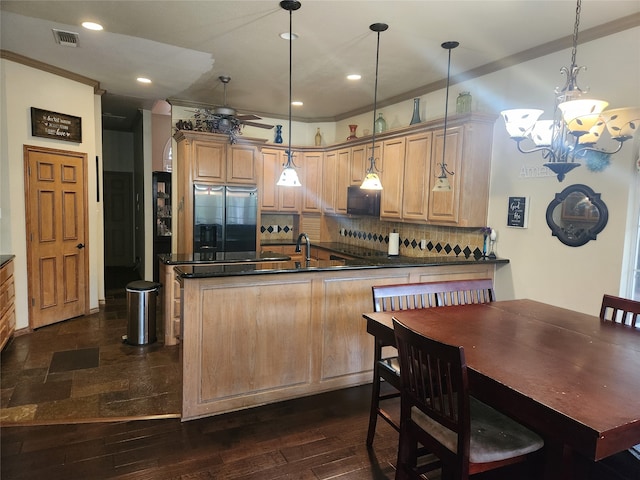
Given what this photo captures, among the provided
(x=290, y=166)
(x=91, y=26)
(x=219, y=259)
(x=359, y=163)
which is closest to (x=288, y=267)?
(x=290, y=166)

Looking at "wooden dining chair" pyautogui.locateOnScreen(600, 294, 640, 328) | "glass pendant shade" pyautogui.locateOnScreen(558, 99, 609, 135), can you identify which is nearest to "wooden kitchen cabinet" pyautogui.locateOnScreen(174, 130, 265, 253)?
"glass pendant shade" pyautogui.locateOnScreen(558, 99, 609, 135)

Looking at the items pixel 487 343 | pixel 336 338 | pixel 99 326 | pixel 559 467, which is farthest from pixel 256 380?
pixel 99 326

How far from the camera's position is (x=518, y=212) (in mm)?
3600

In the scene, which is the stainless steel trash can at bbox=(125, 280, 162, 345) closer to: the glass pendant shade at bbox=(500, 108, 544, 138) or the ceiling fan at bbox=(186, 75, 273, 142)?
the ceiling fan at bbox=(186, 75, 273, 142)

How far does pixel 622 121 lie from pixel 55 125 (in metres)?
5.03

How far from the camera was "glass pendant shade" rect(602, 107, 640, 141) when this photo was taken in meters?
2.11

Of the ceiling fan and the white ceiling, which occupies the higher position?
the white ceiling

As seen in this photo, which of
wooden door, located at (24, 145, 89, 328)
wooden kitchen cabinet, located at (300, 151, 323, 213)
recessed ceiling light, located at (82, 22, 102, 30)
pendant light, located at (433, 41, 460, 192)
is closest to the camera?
recessed ceiling light, located at (82, 22, 102, 30)

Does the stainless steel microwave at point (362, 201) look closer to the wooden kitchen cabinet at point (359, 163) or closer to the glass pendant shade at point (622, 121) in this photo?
the wooden kitchen cabinet at point (359, 163)

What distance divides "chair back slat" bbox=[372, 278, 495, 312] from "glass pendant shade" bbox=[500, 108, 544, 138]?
104 cm

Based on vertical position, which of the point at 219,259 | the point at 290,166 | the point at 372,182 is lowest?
the point at 219,259

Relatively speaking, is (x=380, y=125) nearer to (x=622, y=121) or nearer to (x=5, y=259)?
(x=622, y=121)

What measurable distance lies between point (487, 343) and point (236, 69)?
351cm

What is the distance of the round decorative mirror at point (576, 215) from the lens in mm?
2985
